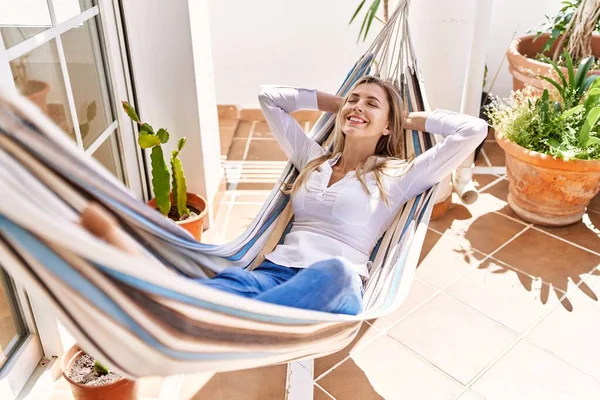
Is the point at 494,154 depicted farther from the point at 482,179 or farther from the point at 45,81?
the point at 45,81

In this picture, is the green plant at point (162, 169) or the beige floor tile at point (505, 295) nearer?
the green plant at point (162, 169)

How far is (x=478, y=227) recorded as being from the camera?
2.76 metres

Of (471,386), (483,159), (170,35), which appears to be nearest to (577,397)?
(471,386)

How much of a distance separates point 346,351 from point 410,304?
367 millimetres

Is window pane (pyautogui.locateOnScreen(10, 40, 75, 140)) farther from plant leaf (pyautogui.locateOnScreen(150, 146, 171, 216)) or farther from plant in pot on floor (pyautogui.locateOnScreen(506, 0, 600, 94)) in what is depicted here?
plant in pot on floor (pyautogui.locateOnScreen(506, 0, 600, 94))

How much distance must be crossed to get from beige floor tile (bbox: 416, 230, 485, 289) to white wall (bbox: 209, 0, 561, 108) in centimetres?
148

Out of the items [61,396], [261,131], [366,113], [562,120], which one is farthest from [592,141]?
[61,396]

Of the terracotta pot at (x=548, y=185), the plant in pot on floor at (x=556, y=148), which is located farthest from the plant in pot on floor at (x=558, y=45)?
the terracotta pot at (x=548, y=185)

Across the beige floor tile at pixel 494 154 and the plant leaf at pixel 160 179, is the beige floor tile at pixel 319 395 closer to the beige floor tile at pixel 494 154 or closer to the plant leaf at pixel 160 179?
the plant leaf at pixel 160 179

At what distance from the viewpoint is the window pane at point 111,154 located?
85.3 inches

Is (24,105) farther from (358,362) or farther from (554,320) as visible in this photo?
(554,320)

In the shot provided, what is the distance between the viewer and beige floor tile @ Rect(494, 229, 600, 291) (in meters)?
2.44

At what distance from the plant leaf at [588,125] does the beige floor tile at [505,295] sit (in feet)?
2.04

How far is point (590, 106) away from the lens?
248cm
